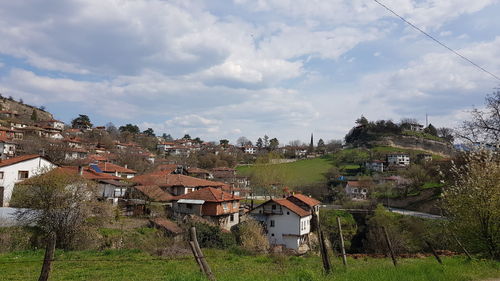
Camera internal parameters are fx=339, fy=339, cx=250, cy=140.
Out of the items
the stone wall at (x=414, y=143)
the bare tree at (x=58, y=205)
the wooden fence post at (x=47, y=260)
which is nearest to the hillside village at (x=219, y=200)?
the bare tree at (x=58, y=205)

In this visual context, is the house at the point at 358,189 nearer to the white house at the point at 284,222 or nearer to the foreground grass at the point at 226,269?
the white house at the point at 284,222

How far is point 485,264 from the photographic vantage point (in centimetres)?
1115

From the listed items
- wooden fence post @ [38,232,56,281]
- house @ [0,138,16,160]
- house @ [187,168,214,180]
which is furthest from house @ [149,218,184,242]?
house @ [0,138,16,160]

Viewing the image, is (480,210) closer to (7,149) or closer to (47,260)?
(47,260)

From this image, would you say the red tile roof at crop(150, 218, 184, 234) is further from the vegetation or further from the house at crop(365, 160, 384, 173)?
the house at crop(365, 160, 384, 173)

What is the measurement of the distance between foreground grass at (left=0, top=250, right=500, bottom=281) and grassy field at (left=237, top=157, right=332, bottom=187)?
59.4m

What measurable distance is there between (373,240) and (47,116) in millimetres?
133199

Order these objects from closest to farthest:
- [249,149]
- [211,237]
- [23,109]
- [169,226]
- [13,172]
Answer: [211,237]
[169,226]
[13,172]
[23,109]
[249,149]

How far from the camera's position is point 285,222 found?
4188 centimetres

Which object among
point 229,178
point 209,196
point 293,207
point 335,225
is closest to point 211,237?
point 209,196

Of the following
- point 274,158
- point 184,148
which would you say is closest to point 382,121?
point 274,158

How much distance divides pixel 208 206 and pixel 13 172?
20150mm

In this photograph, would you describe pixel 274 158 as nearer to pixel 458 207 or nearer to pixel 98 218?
pixel 98 218

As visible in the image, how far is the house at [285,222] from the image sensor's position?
41.2m
